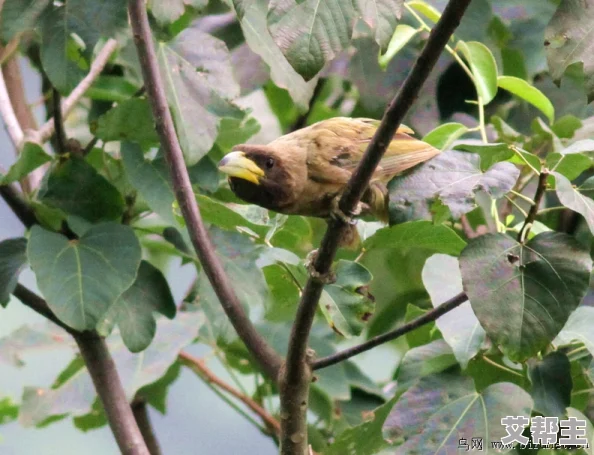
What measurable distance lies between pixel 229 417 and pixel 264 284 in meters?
1.85

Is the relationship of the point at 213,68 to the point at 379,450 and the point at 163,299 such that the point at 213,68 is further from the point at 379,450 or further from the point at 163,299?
the point at 379,450

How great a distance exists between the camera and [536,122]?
210cm

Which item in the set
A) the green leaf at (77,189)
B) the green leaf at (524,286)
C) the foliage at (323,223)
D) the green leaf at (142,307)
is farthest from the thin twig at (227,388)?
the green leaf at (524,286)

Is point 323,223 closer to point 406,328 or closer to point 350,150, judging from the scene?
point 350,150

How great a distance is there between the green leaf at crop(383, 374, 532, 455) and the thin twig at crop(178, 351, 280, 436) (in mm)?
871

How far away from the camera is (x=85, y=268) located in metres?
1.84

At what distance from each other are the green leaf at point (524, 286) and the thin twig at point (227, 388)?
1.18m

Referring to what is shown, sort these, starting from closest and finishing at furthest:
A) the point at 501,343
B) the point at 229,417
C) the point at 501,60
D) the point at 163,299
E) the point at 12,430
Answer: the point at 501,343, the point at 163,299, the point at 501,60, the point at 229,417, the point at 12,430

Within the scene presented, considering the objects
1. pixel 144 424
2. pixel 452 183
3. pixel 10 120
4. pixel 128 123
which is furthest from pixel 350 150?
pixel 144 424

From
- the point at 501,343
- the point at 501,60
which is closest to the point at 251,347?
the point at 501,343

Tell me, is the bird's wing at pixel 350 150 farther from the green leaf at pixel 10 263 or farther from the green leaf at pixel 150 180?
the green leaf at pixel 10 263

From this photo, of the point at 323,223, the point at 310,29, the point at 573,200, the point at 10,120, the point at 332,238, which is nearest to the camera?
the point at 310,29

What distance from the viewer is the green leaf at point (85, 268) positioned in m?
1.78

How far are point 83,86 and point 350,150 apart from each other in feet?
2.35
